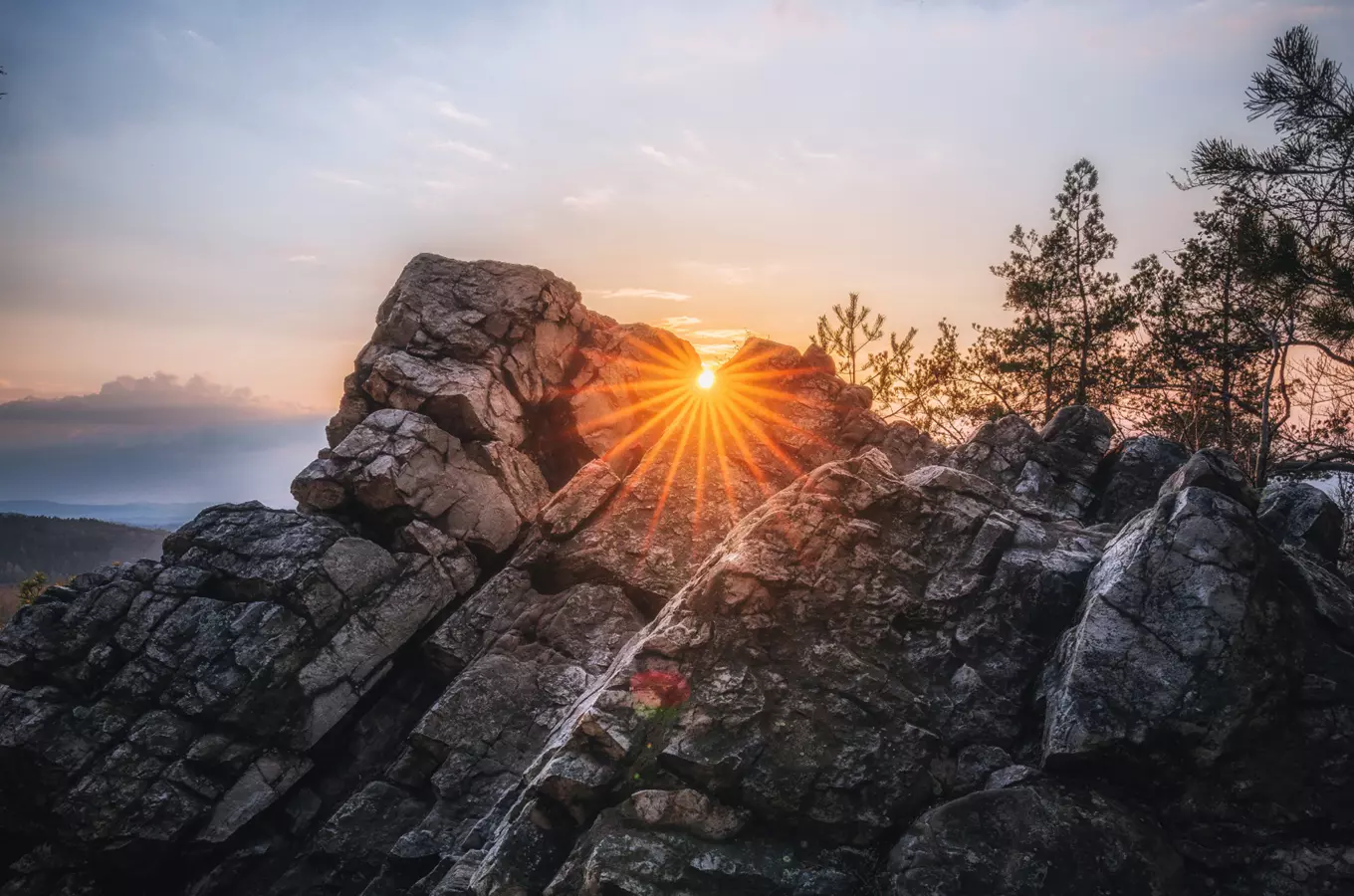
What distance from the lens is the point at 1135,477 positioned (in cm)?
2283

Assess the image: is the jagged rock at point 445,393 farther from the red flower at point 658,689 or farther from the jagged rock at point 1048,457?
the jagged rock at point 1048,457

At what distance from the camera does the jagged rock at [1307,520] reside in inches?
674

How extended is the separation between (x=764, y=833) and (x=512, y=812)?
5.24m

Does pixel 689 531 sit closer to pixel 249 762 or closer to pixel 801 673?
pixel 801 673

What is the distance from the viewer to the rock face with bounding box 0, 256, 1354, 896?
38.8 feet

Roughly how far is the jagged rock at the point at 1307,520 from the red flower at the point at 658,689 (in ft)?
49.0

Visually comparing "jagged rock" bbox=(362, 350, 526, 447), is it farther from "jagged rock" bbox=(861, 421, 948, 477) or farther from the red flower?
the red flower

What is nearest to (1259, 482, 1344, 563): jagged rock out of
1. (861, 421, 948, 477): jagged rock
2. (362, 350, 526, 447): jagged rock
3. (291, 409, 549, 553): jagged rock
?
(861, 421, 948, 477): jagged rock

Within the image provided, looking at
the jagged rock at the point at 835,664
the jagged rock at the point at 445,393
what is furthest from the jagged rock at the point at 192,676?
the jagged rock at the point at 835,664

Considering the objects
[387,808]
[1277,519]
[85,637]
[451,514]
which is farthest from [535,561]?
[1277,519]

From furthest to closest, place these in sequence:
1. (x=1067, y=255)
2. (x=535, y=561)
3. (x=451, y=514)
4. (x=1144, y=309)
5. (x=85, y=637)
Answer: (x=1067, y=255) → (x=1144, y=309) → (x=451, y=514) → (x=535, y=561) → (x=85, y=637)

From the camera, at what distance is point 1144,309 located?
35938 mm

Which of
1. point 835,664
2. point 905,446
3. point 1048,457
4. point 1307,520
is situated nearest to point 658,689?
point 835,664

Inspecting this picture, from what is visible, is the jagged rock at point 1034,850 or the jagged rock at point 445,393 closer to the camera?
the jagged rock at point 1034,850
